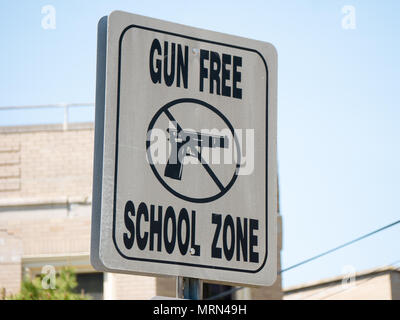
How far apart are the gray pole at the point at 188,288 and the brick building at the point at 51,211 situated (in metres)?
11.0

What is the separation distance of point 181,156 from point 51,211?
Answer: 478 inches

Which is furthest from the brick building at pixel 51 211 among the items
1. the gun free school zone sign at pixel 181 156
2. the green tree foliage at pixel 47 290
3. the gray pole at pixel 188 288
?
the gray pole at pixel 188 288

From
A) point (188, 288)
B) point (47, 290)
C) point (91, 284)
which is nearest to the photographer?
point (188, 288)

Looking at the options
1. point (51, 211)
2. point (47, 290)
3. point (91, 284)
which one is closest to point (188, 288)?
point (47, 290)

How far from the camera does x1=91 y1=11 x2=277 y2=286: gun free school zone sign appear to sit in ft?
8.89

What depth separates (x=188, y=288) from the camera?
2.76 meters

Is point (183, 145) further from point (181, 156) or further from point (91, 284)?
point (91, 284)

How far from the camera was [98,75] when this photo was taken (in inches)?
112

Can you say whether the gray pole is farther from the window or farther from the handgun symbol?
the window

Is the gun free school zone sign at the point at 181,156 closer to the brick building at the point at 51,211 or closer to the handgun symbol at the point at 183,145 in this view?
the handgun symbol at the point at 183,145
